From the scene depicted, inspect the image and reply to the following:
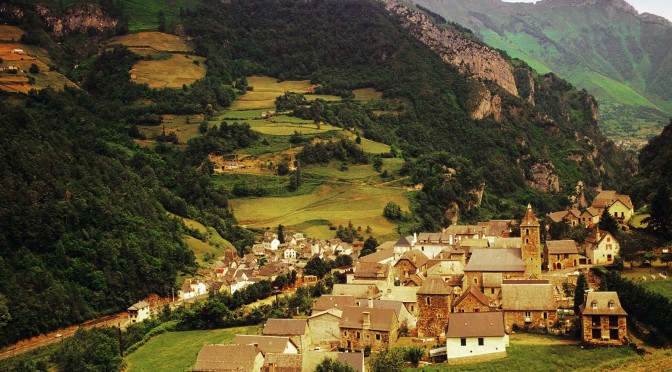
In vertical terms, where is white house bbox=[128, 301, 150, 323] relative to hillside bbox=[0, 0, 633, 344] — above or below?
below

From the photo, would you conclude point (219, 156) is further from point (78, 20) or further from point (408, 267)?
point (78, 20)

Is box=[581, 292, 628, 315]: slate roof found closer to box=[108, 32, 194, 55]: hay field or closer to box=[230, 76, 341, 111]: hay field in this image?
box=[230, 76, 341, 111]: hay field

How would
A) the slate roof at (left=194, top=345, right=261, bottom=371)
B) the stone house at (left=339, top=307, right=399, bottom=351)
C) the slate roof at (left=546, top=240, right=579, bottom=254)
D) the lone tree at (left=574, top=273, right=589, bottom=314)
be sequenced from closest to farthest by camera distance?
the slate roof at (left=194, top=345, right=261, bottom=371) → the lone tree at (left=574, top=273, right=589, bottom=314) → the stone house at (left=339, top=307, right=399, bottom=351) → the slate roof at (left=546, top=240, right=579, bottom=254)

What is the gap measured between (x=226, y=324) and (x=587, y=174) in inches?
4505

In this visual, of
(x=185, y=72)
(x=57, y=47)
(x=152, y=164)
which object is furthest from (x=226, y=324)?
(x=57, y=47)

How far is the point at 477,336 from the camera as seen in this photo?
46.8 meters

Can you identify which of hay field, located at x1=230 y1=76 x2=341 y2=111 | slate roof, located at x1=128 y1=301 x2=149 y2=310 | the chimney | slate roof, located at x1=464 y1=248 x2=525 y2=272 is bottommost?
slate roof, located at x1=128 y1=301 x2=149 y2=310

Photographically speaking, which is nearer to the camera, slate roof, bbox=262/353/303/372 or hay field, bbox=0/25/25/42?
slate roof, bbox=262/353/303/372

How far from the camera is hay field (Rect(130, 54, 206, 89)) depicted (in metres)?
159

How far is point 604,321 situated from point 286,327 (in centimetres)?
2167

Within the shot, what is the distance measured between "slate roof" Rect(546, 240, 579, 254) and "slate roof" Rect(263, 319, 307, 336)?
23.2m

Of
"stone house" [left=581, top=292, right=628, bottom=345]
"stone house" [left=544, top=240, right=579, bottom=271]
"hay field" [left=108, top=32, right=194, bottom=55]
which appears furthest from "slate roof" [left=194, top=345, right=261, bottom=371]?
"hay field" [left=108, top=32, right=194, bottom=55]

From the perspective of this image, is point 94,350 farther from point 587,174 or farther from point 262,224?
point 587,174

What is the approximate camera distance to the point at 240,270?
3337 inches
